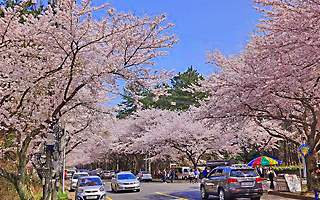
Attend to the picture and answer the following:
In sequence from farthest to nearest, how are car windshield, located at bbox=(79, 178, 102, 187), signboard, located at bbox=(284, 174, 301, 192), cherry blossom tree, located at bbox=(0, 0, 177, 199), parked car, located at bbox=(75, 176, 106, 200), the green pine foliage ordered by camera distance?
the green pine foliage → signboard, located at bbox=(284, 174, 301, 192) → car windshield, located at bbox=(79, 178, 102, 187) → parked car, located at bbox=(75, 176, 106, 200) → cherry blossom tree, located at bbox=(0, 0, 177, 199)

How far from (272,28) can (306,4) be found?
8.11 feet

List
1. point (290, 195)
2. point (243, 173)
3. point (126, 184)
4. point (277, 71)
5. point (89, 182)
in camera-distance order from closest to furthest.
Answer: point (277, 71) < point (243, 173) < point (290, 195) < point (89, 182) < point (126, 184)

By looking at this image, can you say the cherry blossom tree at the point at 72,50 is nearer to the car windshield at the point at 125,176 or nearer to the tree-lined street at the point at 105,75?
the tree-lined street at the point at 105,75

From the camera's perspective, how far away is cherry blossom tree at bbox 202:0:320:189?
38.9 ft

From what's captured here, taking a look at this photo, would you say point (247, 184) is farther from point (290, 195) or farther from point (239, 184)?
point (290, 195)

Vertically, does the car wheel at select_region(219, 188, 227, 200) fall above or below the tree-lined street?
below

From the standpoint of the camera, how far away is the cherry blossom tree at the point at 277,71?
11844mm

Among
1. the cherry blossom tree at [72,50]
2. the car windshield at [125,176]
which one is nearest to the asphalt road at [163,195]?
the car windshield at [125,176]

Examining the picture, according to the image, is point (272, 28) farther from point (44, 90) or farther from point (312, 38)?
point (44, 90)

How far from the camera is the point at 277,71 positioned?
1412cm

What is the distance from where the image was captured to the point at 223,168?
53.9ft

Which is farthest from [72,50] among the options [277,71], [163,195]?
[163,195]

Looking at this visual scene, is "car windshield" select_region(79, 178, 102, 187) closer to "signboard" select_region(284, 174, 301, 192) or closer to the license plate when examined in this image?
the license plate

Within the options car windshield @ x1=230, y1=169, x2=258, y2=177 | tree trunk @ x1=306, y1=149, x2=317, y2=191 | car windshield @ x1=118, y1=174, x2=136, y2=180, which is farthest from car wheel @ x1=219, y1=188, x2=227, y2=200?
car windshield @ x1=118, y1=174, x2=136, y2=180
